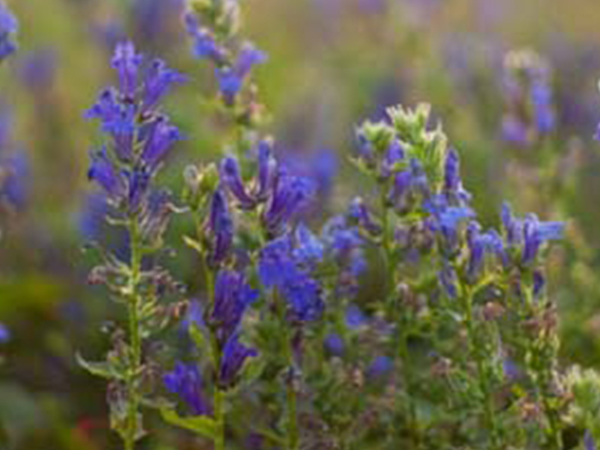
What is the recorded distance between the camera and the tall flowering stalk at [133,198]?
1899mm

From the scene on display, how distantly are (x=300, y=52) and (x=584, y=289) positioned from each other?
391 cm

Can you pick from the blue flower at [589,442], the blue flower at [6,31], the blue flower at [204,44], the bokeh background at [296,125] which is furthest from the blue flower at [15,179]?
the blue flower at [589,442]

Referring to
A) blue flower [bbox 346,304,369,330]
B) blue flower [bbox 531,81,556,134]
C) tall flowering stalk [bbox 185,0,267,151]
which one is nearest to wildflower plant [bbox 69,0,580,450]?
blue flower [bbox 346,304,369,330]

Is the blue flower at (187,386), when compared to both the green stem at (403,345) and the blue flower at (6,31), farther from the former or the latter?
the blue flower at (6,31)

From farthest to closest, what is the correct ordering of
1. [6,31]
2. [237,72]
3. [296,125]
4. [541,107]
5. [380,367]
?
1. [296,125]
2. [541,107]
3. [380,367]
4. [237,72]
5. [6,31]

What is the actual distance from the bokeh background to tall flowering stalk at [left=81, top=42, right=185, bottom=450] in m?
0.08

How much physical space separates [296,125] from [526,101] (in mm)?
1608

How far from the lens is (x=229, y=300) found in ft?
6.23

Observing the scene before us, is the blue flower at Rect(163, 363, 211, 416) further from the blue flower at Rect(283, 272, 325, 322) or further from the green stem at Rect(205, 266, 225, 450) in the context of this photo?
the blue flower at Rect(283, 272, 325, 322)

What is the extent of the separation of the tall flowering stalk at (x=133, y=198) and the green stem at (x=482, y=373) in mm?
428

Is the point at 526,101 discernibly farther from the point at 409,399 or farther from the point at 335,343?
the point at 409,399

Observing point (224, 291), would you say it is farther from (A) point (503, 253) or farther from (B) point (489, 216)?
(B) point (489, 216)

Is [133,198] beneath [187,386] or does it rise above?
above

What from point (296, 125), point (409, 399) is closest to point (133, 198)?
point (409, 399)
